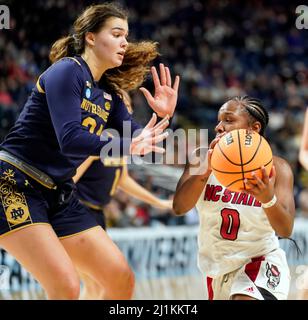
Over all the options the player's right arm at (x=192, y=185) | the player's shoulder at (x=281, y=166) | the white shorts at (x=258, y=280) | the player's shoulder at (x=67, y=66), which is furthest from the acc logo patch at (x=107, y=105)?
the white shorts at (x=258, y=280)

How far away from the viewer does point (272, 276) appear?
3.78 m

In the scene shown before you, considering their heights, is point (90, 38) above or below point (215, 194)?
above

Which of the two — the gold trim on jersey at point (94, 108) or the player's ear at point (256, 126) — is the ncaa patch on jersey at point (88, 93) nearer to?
the gold trim on jersey at point (94, 108)

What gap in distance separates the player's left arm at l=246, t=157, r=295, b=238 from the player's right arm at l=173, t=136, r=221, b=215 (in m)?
0.38

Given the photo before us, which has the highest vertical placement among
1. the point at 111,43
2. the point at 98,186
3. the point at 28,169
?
the point at 111,43

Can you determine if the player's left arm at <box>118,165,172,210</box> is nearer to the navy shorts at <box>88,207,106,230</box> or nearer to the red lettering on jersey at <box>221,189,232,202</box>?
the navy shorts at <box>88,207,106,230</box>

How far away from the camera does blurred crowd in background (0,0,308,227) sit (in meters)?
10.1

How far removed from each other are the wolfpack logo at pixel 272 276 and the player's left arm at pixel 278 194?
27cm

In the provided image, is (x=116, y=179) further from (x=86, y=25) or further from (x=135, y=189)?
(x=86, y=25)

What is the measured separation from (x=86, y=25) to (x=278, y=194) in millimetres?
1432

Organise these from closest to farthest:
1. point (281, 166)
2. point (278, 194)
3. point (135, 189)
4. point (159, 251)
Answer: point (278, 194) < point (281, 166) < point (135, 189) < point (159, 251)

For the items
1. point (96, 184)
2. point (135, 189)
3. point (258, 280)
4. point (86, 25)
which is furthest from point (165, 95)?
point (135, 189)

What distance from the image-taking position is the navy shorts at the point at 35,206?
369 centimetres
